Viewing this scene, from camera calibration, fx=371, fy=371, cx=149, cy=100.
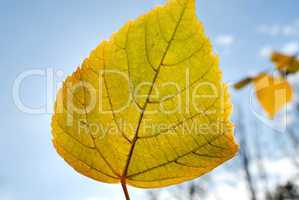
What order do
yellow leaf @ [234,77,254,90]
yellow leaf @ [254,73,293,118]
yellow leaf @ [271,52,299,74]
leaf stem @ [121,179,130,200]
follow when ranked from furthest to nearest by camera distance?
yellow leaf @ [234,77,254,90], yellow leaf @ [271,52,299,74], yellow leaf @ [254,73,293,118], leaf stem @ [121,179,130,200]

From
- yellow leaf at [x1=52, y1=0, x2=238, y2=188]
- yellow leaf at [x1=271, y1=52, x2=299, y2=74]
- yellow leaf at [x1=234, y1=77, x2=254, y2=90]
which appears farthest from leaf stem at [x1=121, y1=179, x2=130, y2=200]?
yellow leaf at [x1=234, y1=77, x2=254, y2=90]

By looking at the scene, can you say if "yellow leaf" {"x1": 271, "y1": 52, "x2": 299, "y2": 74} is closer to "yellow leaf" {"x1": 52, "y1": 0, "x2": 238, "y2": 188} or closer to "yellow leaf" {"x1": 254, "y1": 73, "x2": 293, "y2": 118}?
"yellow leaf" {"x1": 254, "y1": 73, "x2": 293, "y2": 118}

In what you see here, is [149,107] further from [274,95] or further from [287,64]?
[287,64]

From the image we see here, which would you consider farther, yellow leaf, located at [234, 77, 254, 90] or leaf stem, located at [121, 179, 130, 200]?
yellow leaf, located at [234, 77, 254, 90]

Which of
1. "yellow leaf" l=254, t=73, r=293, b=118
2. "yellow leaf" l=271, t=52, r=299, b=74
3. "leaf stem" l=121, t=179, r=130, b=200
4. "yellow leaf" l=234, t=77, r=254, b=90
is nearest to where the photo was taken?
"leaf stem" l=121, t=179, r=130, b=200

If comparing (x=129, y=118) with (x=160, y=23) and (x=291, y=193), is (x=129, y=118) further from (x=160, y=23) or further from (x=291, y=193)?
(x=291, y=193)

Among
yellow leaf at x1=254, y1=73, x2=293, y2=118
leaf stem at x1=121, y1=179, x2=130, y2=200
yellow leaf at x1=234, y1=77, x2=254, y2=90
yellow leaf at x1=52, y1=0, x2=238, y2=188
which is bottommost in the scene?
leaf stem at x1=121, y1=179, x2=130, y2=200

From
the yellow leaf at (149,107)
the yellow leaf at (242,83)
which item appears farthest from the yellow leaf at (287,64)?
the yellow leaf at (149,107)

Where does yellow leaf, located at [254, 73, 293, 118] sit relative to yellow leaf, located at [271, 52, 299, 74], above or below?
below
